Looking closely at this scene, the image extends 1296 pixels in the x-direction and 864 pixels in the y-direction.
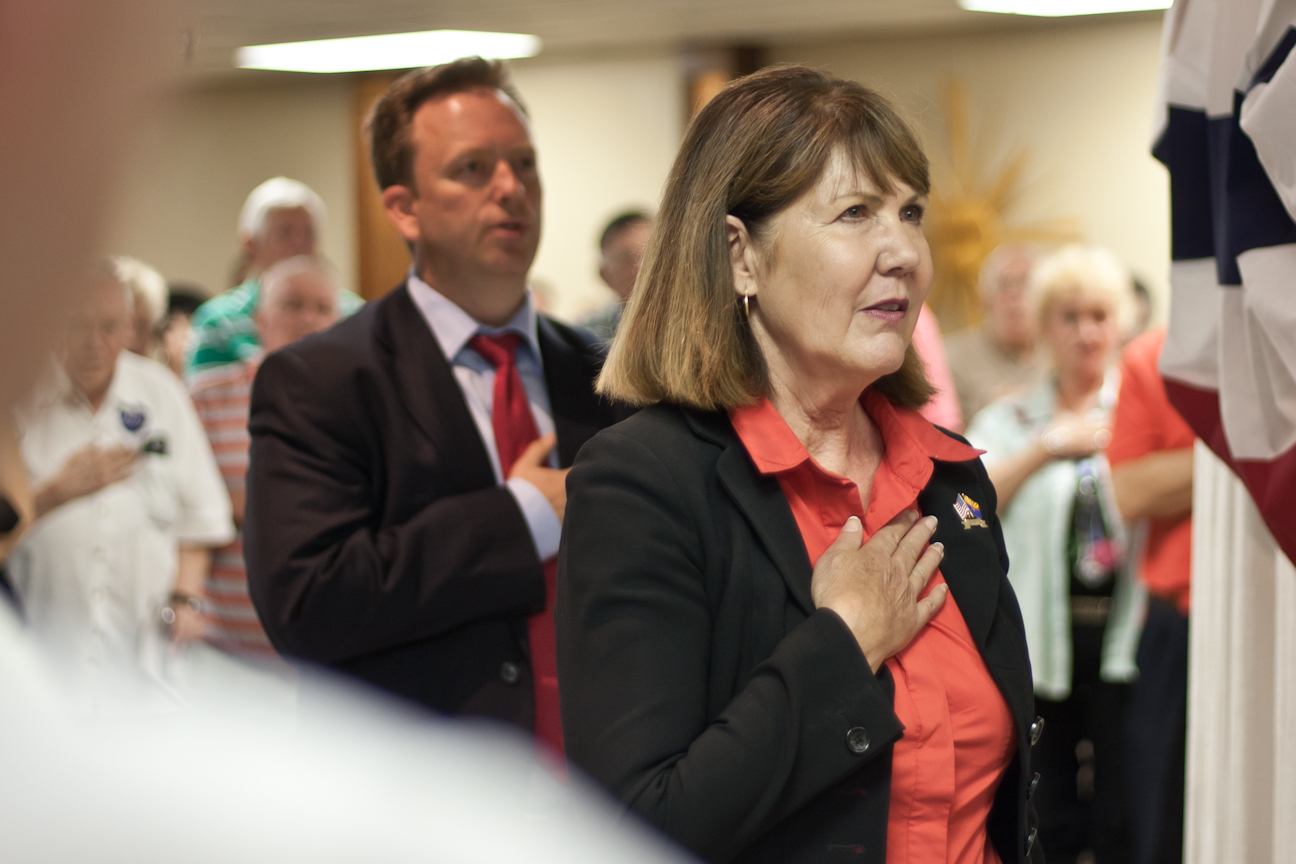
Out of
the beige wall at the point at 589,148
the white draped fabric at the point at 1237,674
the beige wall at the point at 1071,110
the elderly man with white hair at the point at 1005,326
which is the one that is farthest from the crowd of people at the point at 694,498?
the beige wall at the point at 589,148

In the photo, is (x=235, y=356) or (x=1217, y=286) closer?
(x=1217, y=286)

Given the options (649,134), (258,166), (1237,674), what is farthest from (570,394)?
(258,166)

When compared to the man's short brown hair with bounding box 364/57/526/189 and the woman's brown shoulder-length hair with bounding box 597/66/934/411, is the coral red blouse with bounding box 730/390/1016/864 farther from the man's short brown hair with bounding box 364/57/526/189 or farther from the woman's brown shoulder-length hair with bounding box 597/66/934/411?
the man's short brown hair with bounding box 364/57/526/189

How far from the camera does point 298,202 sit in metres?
5.48

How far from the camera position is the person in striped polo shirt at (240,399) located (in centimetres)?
430

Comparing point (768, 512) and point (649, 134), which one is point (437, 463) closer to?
point (768, 512)

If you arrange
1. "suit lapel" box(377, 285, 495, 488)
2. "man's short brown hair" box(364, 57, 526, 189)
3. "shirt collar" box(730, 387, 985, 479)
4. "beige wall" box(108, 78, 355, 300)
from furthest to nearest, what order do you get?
"beige wall" box(108, 78, 355, 300) → "man's short brown hair" box(364, 57, 526, 189) → "suit lapel" box(377, 285, 495, 488) → "shirt collar" box(730, 387, 985, 479)

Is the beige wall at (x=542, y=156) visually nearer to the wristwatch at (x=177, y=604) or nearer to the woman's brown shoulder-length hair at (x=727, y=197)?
the wristwatch at (x=177, y=604)

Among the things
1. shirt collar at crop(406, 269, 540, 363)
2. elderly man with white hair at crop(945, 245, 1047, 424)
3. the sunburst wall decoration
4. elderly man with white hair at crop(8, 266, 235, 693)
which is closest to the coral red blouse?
shirt collar at crop(406, 269, 540, 363)

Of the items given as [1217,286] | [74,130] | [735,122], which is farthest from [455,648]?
[74,130]

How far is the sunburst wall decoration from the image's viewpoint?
9.92 meters

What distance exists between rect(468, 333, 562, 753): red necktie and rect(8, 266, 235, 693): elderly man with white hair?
2116 millimetres

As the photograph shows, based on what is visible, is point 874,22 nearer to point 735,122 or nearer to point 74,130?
point 735,122

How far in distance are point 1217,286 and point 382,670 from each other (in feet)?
4.55
